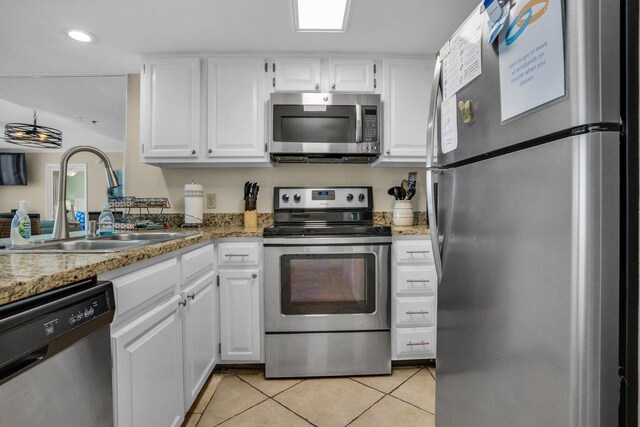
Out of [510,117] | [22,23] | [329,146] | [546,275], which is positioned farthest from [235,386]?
[22,23]

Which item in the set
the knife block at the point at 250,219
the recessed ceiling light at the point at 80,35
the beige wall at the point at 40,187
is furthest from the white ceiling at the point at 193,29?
the knife block at the point at 250,219

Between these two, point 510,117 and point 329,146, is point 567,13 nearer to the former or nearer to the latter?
point 510,117

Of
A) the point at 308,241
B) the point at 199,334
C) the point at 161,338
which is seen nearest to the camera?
the point at 161,338

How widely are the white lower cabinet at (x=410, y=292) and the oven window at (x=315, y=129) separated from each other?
0.84 metres

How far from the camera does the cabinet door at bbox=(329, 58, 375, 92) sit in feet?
7.36

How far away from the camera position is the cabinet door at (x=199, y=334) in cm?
147

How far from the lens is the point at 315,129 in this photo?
2178 mm

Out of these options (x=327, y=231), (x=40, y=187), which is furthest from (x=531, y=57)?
(x=40, y=187)

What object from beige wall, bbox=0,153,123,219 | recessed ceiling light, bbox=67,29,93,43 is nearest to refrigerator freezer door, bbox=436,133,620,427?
recessed ceiling light, bbox=67,29,93,43

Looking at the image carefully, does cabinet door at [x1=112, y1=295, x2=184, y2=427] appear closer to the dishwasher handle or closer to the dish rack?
the dishwasher handle

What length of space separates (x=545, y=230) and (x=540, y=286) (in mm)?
118

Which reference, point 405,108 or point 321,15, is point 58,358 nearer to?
point 321,15

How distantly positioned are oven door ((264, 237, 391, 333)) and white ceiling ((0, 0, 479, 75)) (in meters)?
1.35

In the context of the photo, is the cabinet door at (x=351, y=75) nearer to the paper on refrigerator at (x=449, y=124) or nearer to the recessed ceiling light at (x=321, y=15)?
the recessed ceiling light at (x=321, y=15)
